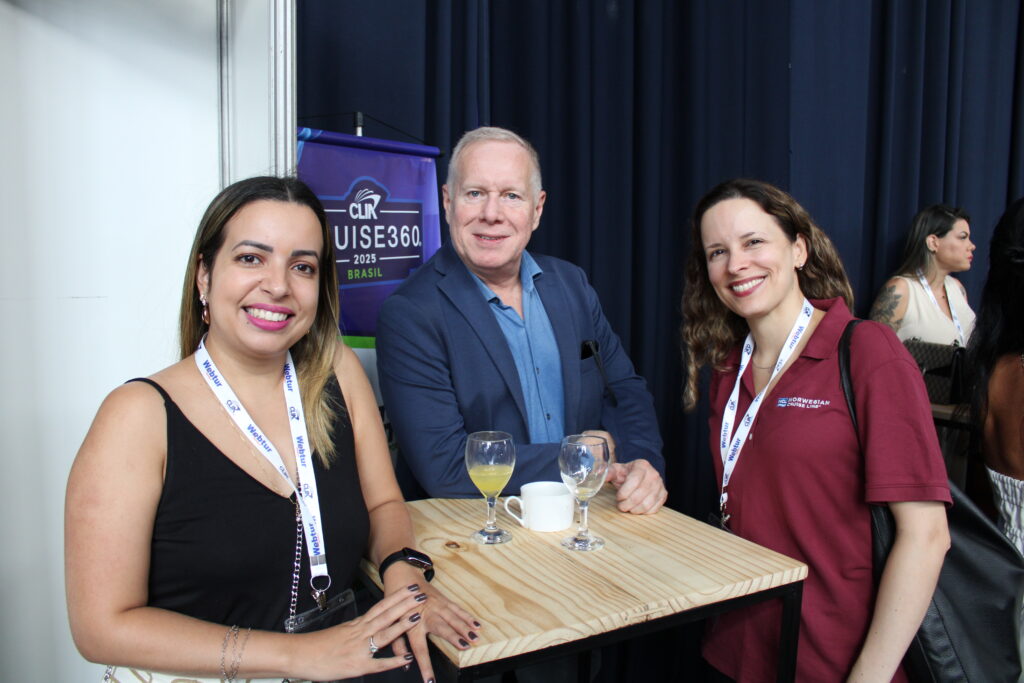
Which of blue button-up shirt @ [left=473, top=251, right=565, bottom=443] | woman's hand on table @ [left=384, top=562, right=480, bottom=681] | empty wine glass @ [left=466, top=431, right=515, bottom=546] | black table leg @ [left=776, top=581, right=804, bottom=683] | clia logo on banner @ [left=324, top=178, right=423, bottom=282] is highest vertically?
clia logo on banner @ [left=324, top=178, right=423, bottom=282]

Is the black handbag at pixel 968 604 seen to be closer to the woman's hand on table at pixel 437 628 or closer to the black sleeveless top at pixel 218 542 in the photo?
the woman's hand on table at pixel 437 628

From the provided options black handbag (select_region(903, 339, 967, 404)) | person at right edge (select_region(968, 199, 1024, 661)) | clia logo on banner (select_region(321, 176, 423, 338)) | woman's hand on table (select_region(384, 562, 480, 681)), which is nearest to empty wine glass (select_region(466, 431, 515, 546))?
woman's hand on table (select_region(384, 562, 480, 681))

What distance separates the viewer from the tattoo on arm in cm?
402

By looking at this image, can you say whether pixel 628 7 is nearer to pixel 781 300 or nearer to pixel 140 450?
pixel 781 300

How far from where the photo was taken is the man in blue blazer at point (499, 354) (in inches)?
70.0

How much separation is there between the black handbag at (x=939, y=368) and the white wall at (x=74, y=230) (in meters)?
3.06

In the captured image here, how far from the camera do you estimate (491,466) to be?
149 cm

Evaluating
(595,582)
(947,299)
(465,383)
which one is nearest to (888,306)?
(947,299)

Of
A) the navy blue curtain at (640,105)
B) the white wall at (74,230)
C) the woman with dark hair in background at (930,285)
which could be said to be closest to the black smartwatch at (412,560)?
the white wall at (74,230)

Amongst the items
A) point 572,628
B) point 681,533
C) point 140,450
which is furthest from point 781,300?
point 140,450

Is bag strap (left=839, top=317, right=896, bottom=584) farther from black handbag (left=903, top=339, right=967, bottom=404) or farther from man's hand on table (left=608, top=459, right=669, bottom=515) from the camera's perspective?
black handbag (left=903, top=339, right=967, bottom=404)

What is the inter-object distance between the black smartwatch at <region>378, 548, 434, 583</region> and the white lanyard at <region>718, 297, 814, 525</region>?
2.35 ft

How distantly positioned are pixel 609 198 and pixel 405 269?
1.06 meters

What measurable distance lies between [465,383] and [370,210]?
0.77 metres
